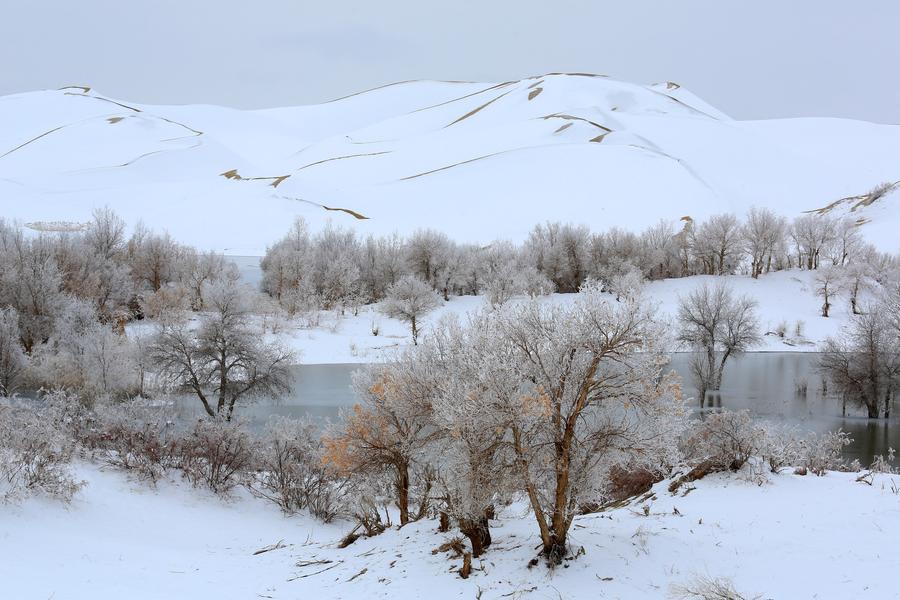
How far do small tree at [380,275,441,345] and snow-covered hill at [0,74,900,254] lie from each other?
1816cm

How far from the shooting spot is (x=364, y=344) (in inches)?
1416

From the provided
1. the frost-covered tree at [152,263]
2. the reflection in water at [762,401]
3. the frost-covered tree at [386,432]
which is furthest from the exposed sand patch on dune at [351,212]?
the frost-covered tree at [386,432]

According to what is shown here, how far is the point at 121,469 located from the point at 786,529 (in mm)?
13732

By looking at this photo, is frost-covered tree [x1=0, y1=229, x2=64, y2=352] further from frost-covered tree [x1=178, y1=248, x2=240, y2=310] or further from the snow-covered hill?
the snow-covered hill

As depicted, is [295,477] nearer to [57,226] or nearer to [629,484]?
[629,484]

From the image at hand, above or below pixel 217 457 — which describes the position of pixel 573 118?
above

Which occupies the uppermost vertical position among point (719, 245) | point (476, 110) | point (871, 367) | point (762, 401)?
point (476, 110)

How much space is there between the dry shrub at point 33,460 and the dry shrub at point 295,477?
431 cm

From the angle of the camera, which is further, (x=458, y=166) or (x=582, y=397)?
(x=458, y=166)

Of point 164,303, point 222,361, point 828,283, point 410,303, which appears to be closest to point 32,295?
point 164,303

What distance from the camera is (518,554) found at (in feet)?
32.0

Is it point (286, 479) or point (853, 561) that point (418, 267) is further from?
point (853, 561)

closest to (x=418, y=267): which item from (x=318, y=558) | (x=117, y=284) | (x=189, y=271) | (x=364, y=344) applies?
(x=364, y=344)

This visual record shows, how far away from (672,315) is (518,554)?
1173 inches
